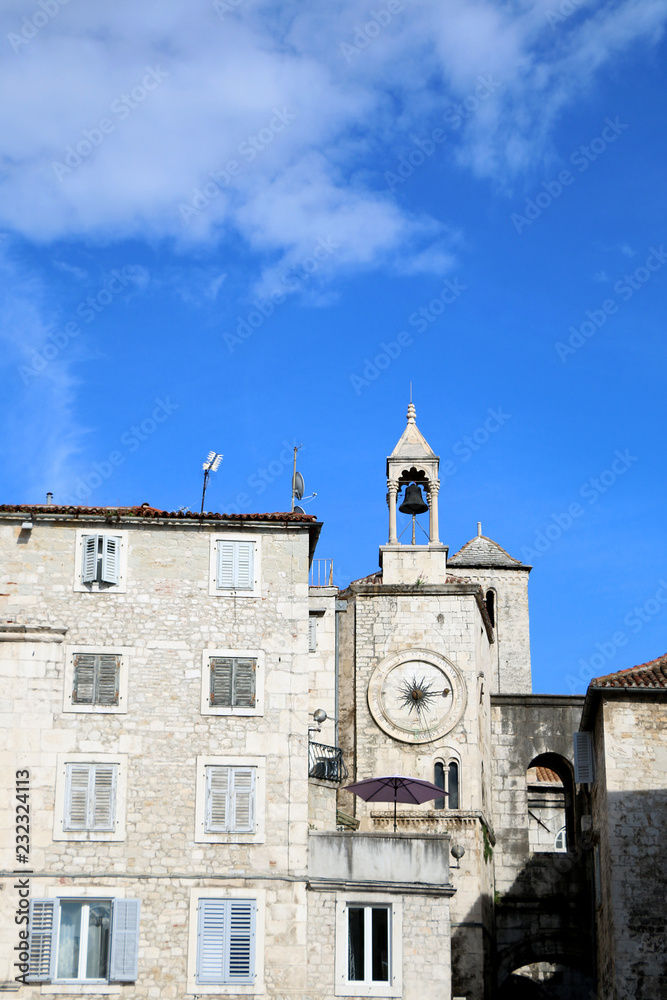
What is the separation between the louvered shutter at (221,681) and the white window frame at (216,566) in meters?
1.67

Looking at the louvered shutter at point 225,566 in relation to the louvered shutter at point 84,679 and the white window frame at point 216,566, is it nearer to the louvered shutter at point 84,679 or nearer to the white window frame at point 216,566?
the white window frame at point 216,566

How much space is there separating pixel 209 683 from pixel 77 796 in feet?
13.2

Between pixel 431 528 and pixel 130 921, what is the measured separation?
19.7 meters

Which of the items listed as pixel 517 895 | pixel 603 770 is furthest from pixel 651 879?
pixel 517 895

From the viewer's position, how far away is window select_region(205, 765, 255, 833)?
30359 millimetres

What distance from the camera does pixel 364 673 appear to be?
140ft

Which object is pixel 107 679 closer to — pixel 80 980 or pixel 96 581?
pixel 96 581

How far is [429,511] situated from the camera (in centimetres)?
4534

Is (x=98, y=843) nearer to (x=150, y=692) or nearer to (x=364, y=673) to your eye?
(x=150, y=692)

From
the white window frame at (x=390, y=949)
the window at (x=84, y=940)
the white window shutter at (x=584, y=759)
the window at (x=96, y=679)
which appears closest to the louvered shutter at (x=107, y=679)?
the window at (x=96, y=679)

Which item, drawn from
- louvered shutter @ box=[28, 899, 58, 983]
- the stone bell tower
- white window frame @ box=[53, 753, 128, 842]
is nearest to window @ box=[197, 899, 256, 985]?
white window frame @ box=[53, 753, 128, 842]

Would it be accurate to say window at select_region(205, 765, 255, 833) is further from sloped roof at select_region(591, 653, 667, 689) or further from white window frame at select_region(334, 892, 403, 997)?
sloped roof at select_region(591, 653, 667, 689)

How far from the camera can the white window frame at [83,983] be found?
28844 mm

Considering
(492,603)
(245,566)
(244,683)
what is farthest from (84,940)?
(492,603)
